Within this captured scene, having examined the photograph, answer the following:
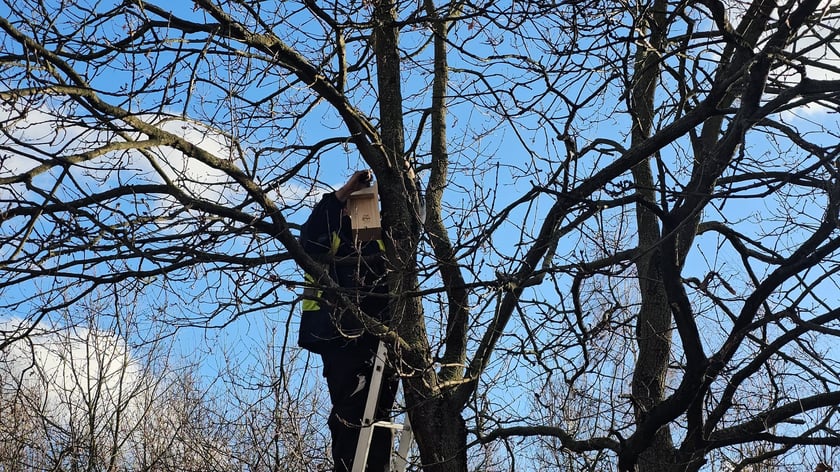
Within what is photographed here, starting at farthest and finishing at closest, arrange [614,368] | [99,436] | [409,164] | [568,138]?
[99,436] → [614,368] → [409,164] → [568,138]

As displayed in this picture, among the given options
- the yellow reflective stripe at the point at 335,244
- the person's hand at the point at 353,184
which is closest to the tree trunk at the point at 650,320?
the person's hand at the point at 353,184

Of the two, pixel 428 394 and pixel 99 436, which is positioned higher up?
pixel 99 436

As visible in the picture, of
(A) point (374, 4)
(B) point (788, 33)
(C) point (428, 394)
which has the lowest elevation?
(C) point (428, 394)

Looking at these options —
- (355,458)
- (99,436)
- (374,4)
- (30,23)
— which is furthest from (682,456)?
(99,436)

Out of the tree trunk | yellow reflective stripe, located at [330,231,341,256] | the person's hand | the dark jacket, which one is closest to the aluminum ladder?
the dark jacket

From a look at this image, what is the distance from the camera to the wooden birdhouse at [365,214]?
491 cm

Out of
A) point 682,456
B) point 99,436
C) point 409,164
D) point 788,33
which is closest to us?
point 788,33

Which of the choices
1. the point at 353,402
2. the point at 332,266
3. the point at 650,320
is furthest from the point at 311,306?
the point at 650,320

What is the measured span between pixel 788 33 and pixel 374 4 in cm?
224

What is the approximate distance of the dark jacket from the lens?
4.82 meters

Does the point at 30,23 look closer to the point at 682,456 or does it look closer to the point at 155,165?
the point at 155,165

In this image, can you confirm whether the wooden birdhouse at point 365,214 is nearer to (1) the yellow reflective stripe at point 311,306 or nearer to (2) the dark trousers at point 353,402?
(1) the yellow reflective stripe at point 311,306

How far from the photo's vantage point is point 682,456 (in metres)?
4.74

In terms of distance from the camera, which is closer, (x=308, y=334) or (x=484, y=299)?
(x=484, y=299)
